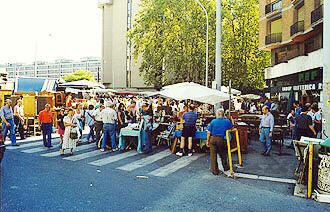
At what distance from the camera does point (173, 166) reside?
9.96 metres

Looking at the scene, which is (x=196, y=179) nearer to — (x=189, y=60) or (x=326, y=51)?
(x=326, y=51)

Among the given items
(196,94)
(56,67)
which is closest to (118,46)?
(196,94)

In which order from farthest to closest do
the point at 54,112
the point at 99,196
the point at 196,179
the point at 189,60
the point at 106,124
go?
the point at 189,60
the point at 54,112
the point at 106,124
the point at 196,179
the point at 99,196

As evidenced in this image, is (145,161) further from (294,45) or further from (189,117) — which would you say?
(294,45)

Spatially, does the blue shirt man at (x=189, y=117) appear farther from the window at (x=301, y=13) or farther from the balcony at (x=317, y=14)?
the window at (x=301, y=13)

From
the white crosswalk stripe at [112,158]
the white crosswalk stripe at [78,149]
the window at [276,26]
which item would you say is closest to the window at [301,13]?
the window at [276,26]

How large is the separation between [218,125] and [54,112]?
35.8 ft

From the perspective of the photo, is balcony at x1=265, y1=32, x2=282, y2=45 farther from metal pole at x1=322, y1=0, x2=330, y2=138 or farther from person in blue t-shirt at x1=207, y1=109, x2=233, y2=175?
person in blue t-shirt at x1=207, y1=109, x2=233, y2=175

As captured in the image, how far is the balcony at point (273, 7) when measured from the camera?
3253 centimetres

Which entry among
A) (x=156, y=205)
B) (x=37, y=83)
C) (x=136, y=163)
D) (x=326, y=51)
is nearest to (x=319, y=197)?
(x=156, y=205)

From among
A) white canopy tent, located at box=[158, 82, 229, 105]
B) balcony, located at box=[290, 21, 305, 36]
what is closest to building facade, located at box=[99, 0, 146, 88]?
balcony, located at box=[290, 21, 305, 36]

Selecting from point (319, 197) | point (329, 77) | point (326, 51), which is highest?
point (326, 51)

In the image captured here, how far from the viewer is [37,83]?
19.8 m

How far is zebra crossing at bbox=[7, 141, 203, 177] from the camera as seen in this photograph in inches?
381
